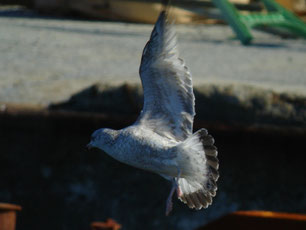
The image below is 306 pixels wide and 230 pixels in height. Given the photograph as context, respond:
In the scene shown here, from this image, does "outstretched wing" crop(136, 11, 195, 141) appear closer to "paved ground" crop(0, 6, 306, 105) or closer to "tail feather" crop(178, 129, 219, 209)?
"tail feather" crop(178, 129, 219, 209)

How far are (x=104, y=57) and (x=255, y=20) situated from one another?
2326 mm

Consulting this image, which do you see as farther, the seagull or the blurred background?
the blurred background

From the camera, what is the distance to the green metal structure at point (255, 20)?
8234 millimetres

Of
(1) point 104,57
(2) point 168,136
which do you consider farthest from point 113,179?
(2) point 168,136

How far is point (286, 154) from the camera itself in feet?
17.1

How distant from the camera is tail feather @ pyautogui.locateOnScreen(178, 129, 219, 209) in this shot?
2854mm

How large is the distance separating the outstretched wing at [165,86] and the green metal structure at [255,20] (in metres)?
5.01

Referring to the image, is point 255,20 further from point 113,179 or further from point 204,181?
point 204,181

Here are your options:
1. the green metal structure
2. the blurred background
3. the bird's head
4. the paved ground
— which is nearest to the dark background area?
Answer: the blurred background

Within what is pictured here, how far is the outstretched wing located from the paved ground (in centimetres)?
157

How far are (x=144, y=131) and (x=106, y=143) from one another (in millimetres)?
156

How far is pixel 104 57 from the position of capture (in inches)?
276

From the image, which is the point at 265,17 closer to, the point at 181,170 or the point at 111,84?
the point at 111,84

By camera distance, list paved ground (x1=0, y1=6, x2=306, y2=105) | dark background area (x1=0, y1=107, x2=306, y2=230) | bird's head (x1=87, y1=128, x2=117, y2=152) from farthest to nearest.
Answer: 1. paved ground (x1=0, y1=6, x2=306, y2=105)
2. dark background area (x1=0, y1=107, x2=306, y2=230)
3. bird's head (x1=87, y1=128, x2=117, y2=152)
